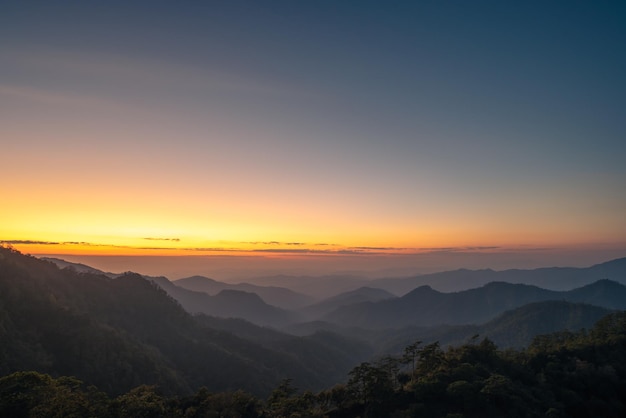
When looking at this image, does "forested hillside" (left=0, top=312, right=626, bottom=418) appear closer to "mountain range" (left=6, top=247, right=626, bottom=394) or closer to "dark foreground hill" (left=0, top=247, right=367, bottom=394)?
"dark foreground hill" (left=0, top=247, right=367, bottom=394)

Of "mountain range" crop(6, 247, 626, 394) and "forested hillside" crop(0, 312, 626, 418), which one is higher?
"forested hillside" crop(0, 312, 626, 418)

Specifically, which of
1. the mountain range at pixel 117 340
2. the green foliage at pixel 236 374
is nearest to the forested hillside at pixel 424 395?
the green foliage at pixel 236 374

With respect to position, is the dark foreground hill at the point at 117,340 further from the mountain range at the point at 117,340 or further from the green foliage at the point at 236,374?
the green foliage at the point at 236,374

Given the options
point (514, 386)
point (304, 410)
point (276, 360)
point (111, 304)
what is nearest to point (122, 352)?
point (111, 304)


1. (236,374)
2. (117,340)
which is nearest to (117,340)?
(117,340)

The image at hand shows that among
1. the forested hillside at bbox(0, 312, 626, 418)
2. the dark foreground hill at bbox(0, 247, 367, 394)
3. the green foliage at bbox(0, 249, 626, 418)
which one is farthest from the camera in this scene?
the dark foreground hill at bbox(0, 247, 367, 394)

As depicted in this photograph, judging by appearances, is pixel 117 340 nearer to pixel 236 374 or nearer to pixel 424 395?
pixel 236 374

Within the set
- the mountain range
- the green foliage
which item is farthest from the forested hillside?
the mountain range

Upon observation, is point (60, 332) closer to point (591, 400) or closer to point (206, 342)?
point (206, 342)
